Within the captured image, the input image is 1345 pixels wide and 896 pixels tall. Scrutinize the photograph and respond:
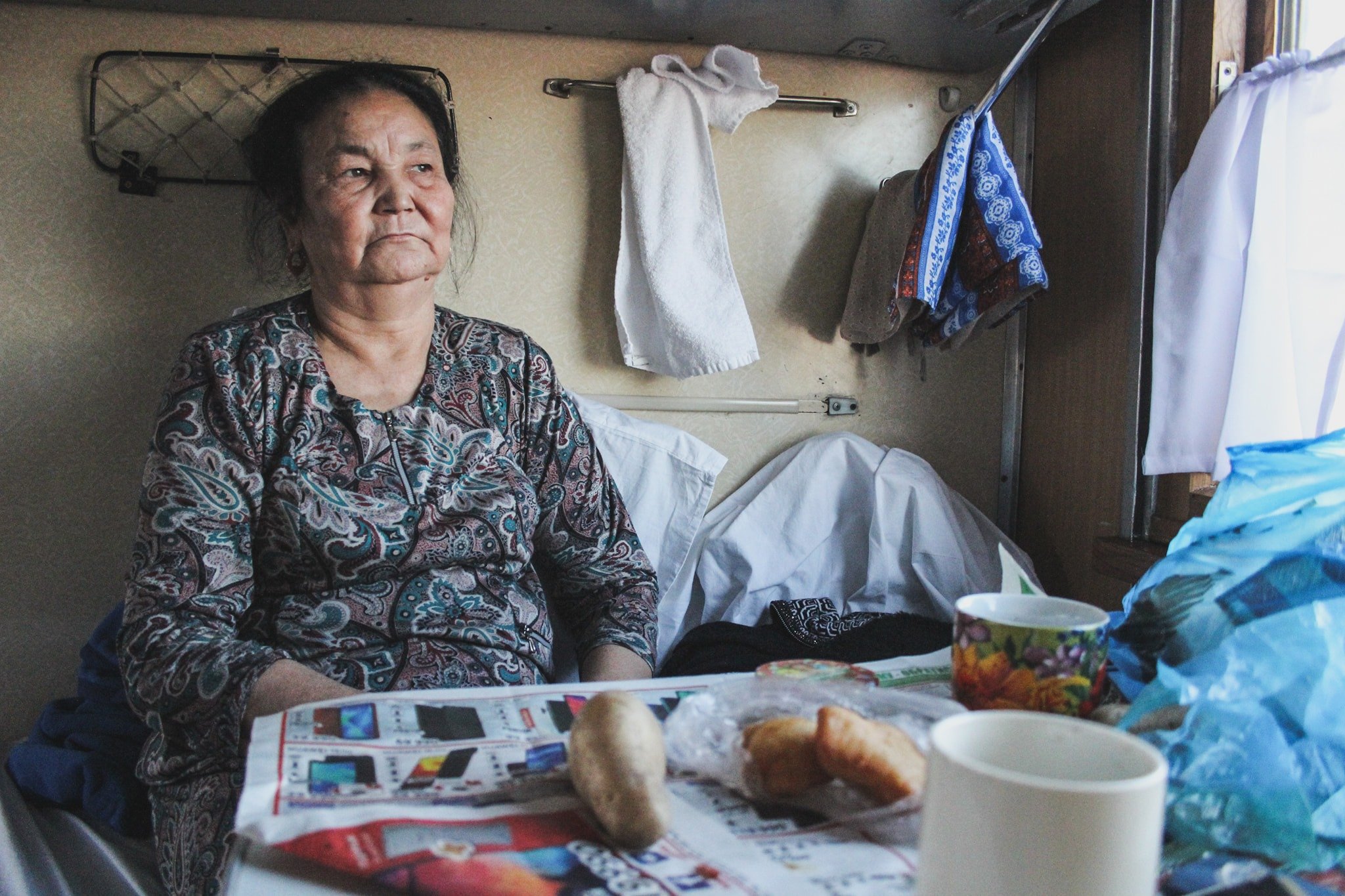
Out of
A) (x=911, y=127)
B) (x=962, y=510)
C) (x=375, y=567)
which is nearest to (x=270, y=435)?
(x=375, y=567)

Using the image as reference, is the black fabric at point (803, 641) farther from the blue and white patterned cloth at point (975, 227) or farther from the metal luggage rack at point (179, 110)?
the metal luggage rack at point (179, 110)

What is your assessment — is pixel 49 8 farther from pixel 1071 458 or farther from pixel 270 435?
pixel 1071 458

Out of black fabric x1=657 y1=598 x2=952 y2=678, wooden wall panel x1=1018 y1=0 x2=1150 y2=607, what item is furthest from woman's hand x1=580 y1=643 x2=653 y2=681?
wooden wall panel x1=1018 y1=0 x2=1150 y2=607

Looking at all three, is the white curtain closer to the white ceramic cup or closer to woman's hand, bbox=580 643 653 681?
woman's hand, bbox=580 643 653 681

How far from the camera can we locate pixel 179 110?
1.59 metres

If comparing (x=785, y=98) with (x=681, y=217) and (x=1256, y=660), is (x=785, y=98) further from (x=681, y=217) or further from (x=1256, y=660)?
(x=1256, y=660)

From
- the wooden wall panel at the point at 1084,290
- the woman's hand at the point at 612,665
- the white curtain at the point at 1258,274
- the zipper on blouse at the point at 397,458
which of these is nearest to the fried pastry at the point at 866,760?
the woman's hand at the point at 612,665

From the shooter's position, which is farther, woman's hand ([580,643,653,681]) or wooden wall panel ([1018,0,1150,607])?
wooden wall panel ([1018,0,1150,607])

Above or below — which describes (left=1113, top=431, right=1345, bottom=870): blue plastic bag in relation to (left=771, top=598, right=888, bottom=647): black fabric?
above

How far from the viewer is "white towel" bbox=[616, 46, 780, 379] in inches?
65.3

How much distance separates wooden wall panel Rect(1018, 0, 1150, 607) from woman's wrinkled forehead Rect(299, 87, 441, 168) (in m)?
1.12

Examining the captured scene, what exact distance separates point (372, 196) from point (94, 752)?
79 centimetres

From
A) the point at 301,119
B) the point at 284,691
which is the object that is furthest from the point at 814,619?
the point at 301,119

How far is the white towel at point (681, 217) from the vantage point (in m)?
1.66
